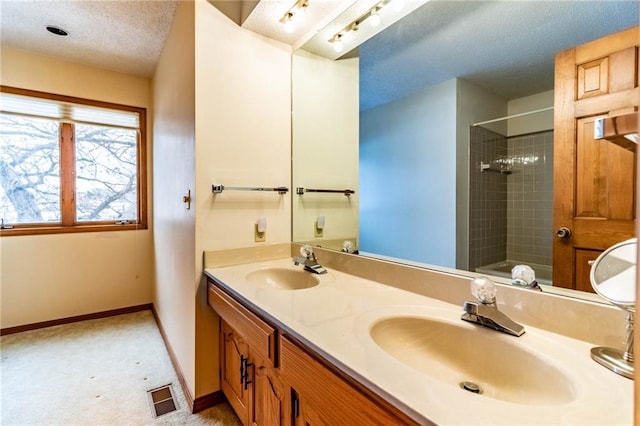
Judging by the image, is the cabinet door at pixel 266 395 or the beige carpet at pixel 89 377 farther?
the beige carpet at pixel 89 377

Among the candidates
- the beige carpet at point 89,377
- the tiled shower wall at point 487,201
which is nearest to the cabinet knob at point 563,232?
the tiled shower wall at point 487,201

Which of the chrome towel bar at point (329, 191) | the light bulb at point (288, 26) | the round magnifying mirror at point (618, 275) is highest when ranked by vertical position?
the light bulb at point (288, 26)

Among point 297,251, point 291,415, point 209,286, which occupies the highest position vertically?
point 297,251

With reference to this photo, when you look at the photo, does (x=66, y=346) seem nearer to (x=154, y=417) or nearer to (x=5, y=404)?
(x=5, y=404)

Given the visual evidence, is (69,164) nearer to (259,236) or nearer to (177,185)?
(177,185)

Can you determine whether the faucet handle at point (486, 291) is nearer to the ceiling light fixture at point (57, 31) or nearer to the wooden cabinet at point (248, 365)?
the wooden cabinet at point (248, 365)

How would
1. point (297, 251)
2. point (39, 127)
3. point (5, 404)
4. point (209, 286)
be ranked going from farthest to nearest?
1. point (39, 127)
2. point (297, 251)
3. point (5, 404)
4. point (209, 286)

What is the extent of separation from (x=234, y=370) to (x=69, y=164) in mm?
2771

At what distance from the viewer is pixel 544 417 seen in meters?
0.51

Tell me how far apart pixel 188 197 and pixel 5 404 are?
1631 mm

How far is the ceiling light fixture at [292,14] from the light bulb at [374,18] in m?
0.35

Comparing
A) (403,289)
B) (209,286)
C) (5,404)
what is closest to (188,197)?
(209,286)

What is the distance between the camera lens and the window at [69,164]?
263 centimetres

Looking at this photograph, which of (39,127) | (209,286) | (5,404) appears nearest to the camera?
(209,286)
